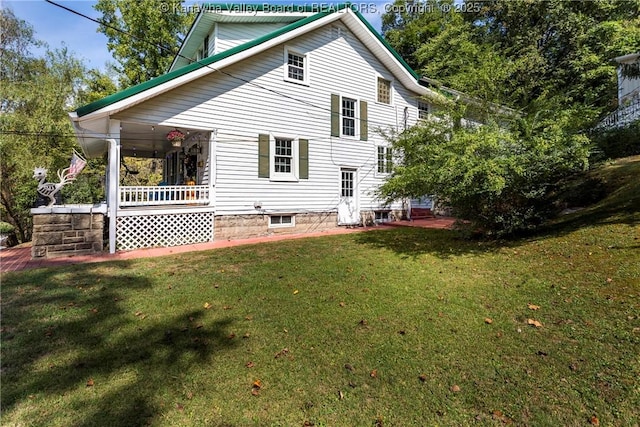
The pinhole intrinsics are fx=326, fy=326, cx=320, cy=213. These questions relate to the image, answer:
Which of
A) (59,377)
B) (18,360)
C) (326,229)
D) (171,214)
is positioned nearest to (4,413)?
(59,377)

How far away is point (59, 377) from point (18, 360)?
2.20ft

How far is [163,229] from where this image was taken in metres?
9.33

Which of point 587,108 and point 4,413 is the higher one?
point 587,108

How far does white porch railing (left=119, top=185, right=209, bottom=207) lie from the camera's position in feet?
29.4

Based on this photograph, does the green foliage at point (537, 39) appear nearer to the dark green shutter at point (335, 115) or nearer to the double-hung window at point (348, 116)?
the double-hung window at point (348, 116)

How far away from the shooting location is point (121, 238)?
871 cm

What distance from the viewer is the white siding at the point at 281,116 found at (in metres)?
9.86

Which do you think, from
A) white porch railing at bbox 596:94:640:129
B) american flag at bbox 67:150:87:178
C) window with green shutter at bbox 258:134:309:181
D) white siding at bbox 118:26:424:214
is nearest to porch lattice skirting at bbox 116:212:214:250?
white siding at bbox 118:26:424:214

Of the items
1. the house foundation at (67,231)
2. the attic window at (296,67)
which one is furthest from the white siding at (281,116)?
the house foundation at (67,231)

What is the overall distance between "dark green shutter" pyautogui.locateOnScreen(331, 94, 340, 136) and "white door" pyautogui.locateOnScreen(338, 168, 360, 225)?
1.54 m

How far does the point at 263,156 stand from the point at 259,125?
105cm

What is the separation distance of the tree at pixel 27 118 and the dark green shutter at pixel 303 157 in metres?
11.8

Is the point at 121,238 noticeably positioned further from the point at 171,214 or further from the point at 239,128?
the point at 239,128

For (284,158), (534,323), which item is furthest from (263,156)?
(534,323)
